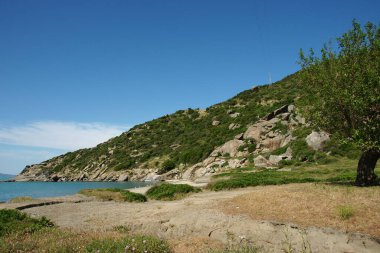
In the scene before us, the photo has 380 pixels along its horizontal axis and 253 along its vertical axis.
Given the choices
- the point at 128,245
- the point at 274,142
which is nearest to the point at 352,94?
the point at 128,245

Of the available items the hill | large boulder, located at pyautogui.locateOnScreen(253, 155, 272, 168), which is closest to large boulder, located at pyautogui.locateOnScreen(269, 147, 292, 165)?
the hill

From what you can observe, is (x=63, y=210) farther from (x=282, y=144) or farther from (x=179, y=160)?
(x=179, y=160)

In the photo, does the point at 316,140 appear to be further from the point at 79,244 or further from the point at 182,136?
the point at 182,136

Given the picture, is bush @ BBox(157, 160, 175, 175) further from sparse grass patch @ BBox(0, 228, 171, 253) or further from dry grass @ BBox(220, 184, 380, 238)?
sparse grass patch @ BBox(0, 228, 171, 253)

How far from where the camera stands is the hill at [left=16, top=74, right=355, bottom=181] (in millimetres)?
56156

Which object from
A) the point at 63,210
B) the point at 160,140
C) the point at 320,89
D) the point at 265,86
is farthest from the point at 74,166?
the point at 320,89

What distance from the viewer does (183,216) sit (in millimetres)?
17922

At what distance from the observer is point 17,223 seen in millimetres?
16484

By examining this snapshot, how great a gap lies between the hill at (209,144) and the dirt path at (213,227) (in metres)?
13.4

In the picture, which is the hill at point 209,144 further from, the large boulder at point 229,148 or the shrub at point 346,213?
the shrub at point 346,213

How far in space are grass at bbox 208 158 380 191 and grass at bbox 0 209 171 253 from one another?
18.4m

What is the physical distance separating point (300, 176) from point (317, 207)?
766 inches

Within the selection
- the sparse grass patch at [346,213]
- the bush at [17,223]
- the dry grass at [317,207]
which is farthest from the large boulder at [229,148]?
the bush at [17,223]

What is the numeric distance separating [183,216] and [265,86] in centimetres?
10560
